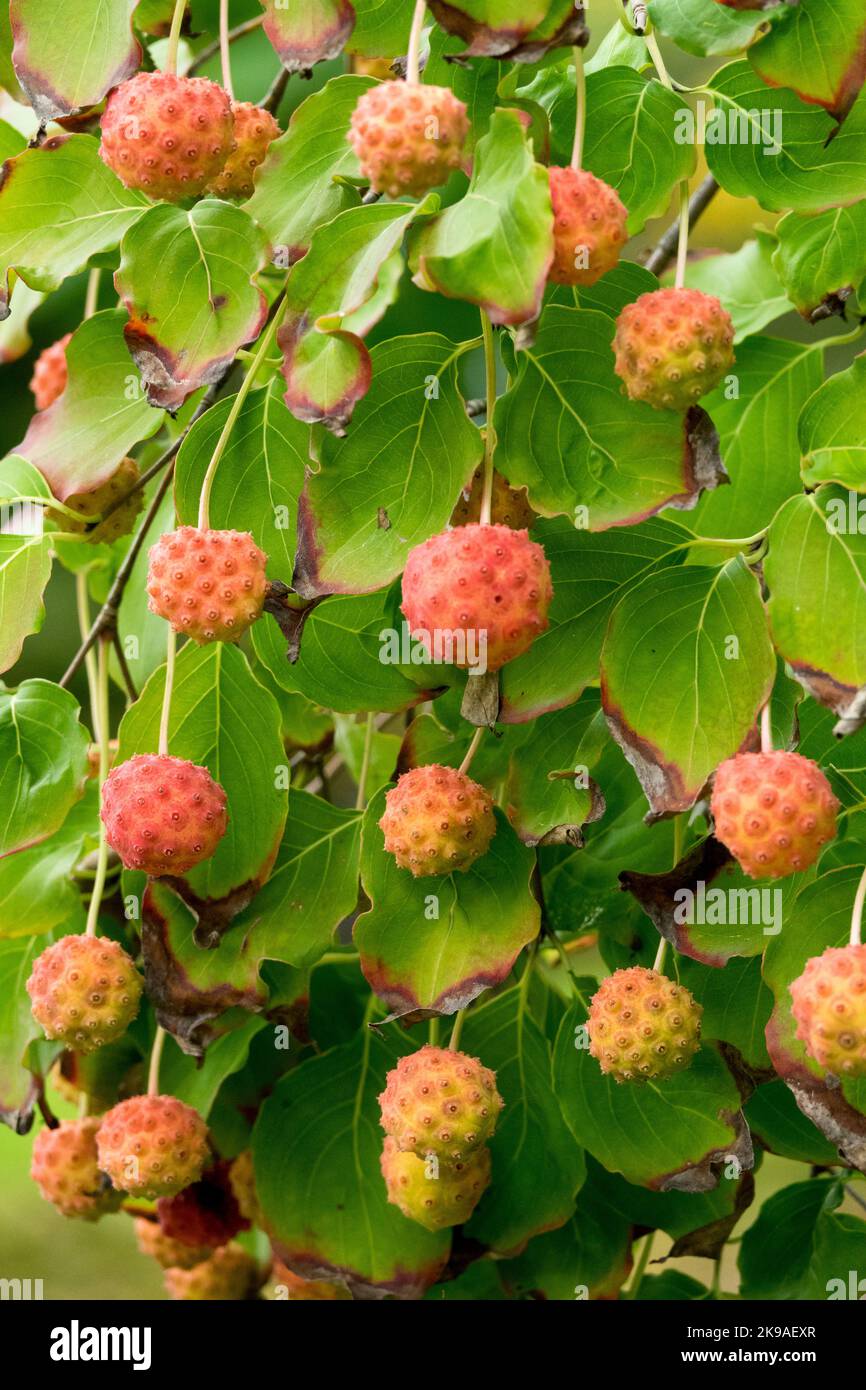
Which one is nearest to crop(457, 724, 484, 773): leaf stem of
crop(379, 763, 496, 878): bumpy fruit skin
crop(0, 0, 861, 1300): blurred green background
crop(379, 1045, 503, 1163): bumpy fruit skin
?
crop(379, 763, 496, 878): bumpy fruit skin

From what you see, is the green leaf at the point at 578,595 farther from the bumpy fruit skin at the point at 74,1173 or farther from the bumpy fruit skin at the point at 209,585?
the bumpy fruit skin at the point at 74,1173

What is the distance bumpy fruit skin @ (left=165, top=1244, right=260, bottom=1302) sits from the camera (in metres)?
0.84

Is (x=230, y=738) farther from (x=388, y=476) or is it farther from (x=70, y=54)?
(x=70, y=54)

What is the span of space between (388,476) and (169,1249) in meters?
0.47

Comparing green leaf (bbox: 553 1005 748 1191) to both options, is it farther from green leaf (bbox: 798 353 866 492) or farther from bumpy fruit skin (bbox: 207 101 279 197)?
bumpy fruit skin (bbox: 207 101 279 197)

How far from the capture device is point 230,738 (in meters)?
0.59

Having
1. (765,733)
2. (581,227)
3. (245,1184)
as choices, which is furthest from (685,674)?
(245,1184)

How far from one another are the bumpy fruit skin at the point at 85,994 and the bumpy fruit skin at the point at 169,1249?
0.75ft

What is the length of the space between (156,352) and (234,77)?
0.45 metres

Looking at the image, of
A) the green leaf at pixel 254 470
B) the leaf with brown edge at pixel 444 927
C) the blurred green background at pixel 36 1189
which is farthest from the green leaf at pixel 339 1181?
the blurred green background at pixel 36 1189

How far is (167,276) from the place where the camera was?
1.69 feet

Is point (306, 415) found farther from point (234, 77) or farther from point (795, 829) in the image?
point (234, 77)

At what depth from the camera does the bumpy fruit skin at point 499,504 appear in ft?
1.74
